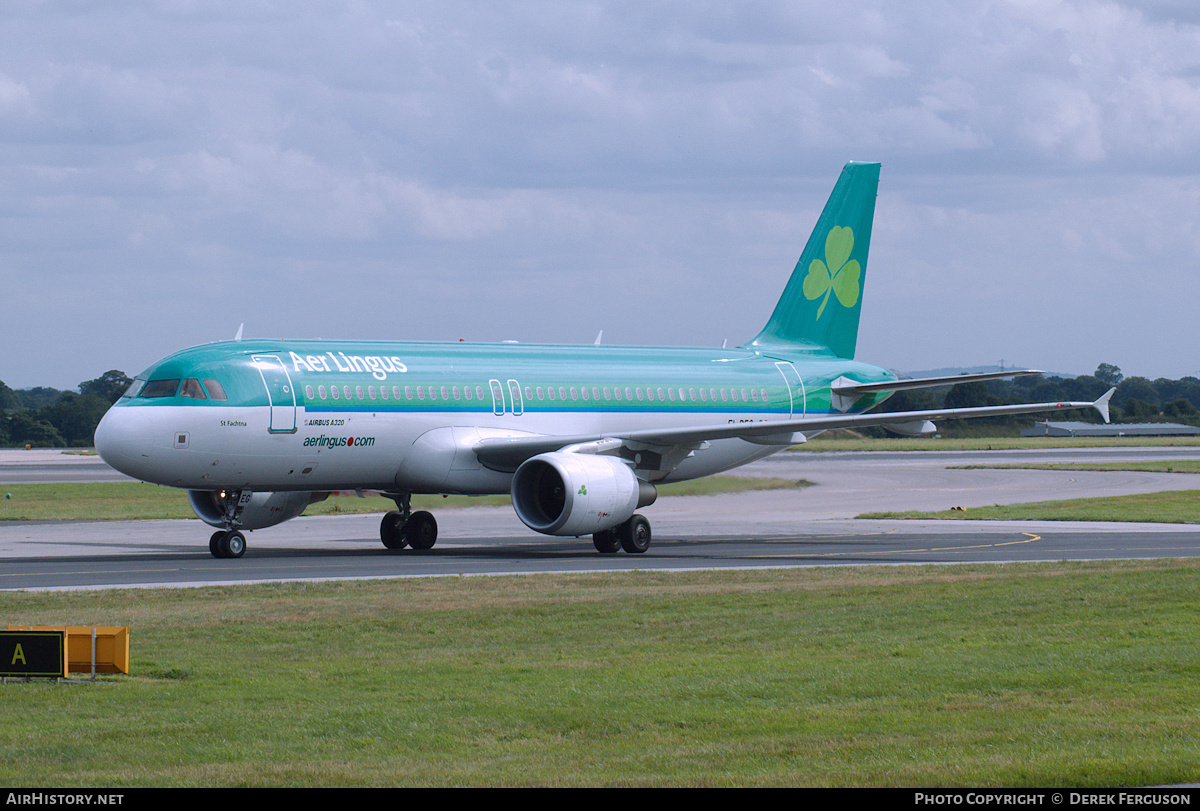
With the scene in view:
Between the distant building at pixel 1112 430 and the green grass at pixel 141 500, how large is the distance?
10278cm

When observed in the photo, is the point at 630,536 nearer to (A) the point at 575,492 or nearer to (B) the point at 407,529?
(A) the point at 575,492

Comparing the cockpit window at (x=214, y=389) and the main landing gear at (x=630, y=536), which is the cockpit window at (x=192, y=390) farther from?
the main landing gear at (x=630, y=536)

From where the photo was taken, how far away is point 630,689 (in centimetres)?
1430

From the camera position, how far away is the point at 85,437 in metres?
126

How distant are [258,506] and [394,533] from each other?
3113 mm

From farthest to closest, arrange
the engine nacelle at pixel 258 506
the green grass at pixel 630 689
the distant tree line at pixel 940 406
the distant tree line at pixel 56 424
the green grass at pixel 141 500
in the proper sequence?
the distant tree line at pixel 56 424 < the distant tree line at pixel 940 406 < the green grass at pixel 141 500 < the engine nacelle at pixel 258 506 < the green grass at pixel 630 689

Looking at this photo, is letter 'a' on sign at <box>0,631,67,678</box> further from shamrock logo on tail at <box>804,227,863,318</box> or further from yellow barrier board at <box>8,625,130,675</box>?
shamrock logo on tail at <box>804,227,863,318</box>

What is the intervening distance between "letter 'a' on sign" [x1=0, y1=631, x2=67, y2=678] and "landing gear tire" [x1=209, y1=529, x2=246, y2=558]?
15817 mm

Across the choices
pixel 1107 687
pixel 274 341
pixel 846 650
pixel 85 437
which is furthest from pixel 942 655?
pixel 85 437

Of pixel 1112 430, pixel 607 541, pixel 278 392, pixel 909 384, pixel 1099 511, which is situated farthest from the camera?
pixel 1112 430

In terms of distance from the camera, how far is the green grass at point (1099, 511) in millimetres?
43375

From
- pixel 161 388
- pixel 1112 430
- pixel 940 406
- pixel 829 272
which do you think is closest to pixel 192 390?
pixel 161 388

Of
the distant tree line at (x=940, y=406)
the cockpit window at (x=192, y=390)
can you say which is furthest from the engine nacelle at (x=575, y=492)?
the distant tree line at (x=940, y=406)
